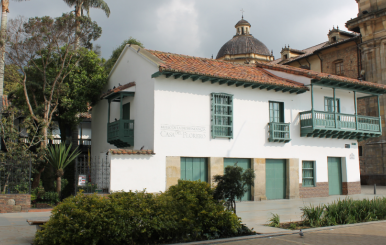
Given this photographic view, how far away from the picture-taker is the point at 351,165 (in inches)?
904

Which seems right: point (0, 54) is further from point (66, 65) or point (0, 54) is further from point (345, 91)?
point (345, 91)

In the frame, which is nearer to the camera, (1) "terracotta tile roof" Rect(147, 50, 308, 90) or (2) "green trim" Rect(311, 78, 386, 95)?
(1) "terracotta tile roof" Rect(147, 50, 308, 90)

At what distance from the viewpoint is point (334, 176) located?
73.6 ft

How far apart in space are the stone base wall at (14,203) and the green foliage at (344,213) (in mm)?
10372

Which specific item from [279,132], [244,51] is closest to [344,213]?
[279,132]

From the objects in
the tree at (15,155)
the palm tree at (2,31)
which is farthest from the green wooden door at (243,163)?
the palm tree at (2,31)

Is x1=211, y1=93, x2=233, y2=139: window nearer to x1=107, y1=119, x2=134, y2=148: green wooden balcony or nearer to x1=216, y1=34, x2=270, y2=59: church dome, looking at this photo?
Result: x1=107, y1=119, x2=134, y2=148: green wooden balcony

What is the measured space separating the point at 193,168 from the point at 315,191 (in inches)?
315

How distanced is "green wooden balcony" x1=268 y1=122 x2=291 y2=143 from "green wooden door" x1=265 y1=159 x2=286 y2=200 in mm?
1219

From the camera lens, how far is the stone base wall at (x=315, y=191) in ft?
67.3

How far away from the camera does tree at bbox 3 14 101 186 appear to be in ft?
56.8

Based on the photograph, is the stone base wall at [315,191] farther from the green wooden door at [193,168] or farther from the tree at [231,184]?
the tree at [231,184]

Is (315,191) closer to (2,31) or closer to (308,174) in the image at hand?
(308,174)

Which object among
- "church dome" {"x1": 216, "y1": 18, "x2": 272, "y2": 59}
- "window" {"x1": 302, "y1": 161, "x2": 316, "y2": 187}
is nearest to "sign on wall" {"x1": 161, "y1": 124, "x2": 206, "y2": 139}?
"window" {"x1": 302, "y1": 161, "x2": 316, "y2": 187}
